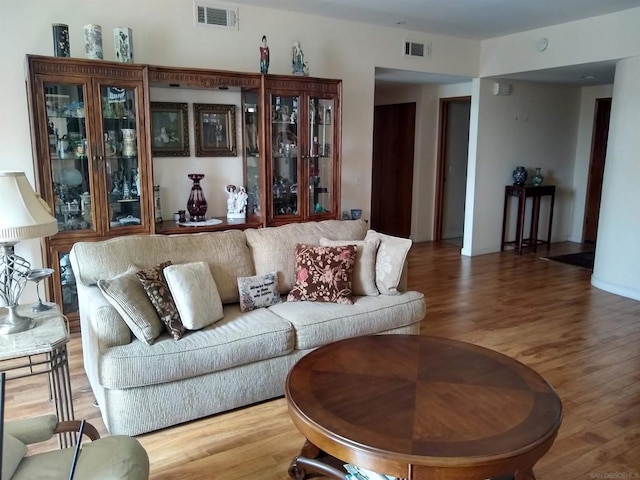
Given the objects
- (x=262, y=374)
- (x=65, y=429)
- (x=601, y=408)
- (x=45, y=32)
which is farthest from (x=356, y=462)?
(x=45, y=32)

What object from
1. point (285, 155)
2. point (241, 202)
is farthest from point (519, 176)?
point (241, 202)

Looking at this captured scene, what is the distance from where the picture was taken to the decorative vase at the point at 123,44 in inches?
150

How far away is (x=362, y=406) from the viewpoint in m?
1.78

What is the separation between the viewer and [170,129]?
438cm

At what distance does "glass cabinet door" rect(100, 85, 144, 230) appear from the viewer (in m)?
3.75

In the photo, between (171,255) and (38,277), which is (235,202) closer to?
(171,255)

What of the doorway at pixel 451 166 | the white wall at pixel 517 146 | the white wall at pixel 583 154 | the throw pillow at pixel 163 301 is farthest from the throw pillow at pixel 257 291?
the white wall at pixel 583 154

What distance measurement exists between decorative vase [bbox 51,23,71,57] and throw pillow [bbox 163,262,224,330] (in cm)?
198

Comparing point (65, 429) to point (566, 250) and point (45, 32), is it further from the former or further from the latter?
point (566, 250)

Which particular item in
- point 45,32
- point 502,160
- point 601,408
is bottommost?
point 601,408

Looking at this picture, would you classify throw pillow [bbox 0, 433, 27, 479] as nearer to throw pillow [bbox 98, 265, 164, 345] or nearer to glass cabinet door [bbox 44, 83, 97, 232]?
throw pillow [bbox 98, 265, 164, 345]

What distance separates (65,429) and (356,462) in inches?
38.5

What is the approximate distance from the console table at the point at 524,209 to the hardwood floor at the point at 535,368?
1.15 m

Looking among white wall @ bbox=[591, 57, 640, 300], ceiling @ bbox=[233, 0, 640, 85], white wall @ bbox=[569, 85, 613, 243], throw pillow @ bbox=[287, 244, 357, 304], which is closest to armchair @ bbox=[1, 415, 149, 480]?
throw pillow @ bbox=[287, 244, 357, 304]
